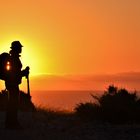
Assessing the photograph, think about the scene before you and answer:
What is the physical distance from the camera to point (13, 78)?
19.9 meters

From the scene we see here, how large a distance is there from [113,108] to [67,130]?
243 centimetres

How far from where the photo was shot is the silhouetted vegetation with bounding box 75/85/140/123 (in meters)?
20.3

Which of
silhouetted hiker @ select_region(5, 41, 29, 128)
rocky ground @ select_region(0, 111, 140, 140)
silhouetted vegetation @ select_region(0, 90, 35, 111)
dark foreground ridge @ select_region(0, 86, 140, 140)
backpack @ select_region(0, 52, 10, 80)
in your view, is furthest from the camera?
silhouetted vegetation @ select_region(0, 90, 35, 111)

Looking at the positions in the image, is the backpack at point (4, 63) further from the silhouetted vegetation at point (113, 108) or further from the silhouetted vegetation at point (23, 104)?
the silhouetted vegetation at point (23, 104)

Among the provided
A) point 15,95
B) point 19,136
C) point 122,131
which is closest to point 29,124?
point 15,95

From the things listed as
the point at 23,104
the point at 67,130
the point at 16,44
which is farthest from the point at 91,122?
the point at 23,104

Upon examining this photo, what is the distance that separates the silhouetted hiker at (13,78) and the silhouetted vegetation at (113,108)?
8.55 feet

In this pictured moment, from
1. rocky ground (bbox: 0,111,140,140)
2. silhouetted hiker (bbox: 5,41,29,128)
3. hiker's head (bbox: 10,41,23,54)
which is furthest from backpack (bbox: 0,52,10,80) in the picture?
rocky ground (bbox: 0,111,140,140)

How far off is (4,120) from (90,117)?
308 centimetres

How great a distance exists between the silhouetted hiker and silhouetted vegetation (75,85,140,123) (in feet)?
8.55

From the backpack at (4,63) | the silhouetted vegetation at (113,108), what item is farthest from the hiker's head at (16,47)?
the silhouetted vegetation at (113,108)

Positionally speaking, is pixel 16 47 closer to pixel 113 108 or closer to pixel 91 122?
pixel 91 122

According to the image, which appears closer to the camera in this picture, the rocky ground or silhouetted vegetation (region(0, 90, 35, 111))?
the rocky ground

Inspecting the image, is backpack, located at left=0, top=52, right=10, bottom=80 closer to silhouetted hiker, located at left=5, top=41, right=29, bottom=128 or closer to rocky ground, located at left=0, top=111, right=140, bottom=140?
silhouetted hiker, located at left=5, top=41, right=29, bottom=128
